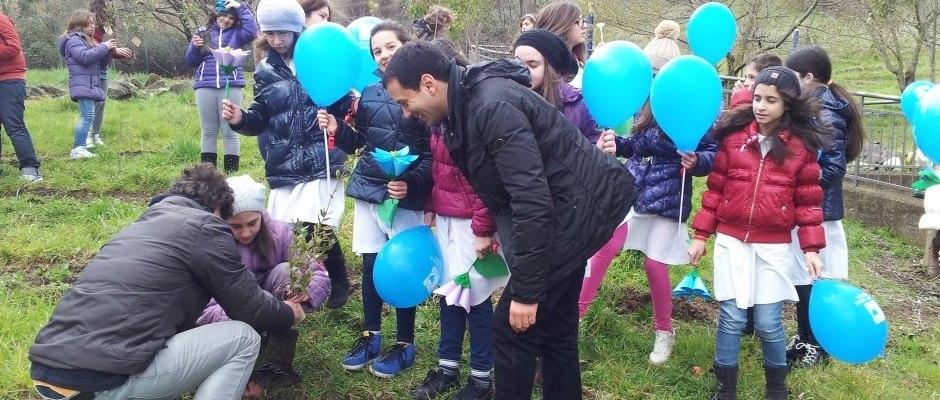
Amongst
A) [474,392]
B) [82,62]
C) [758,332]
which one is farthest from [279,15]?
[82,62]

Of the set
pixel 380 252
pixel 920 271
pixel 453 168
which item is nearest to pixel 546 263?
pixel 453 168

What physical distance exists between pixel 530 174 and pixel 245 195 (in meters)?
1.35

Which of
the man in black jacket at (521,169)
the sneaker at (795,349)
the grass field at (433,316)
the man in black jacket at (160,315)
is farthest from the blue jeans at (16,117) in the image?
the sneaker at (795,349)

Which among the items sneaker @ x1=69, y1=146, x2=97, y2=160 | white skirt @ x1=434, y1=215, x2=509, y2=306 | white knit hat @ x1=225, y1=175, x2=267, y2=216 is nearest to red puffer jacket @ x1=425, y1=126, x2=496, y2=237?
white skirt @ x1=434, y1=215, x2=509, y2=306

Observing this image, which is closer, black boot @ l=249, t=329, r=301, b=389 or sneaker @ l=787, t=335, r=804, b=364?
black boot @ l=249, t=329, r=301, b=389

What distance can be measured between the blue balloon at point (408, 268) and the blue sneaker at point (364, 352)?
0.39 metres

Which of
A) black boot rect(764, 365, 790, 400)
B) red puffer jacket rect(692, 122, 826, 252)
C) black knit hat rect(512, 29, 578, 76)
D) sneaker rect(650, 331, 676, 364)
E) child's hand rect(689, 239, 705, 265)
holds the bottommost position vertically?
sneaker rect(650, 331, 676, 364)

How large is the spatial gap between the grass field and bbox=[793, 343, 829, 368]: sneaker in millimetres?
73

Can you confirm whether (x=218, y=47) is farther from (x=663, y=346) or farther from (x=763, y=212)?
(x=763, y=212)

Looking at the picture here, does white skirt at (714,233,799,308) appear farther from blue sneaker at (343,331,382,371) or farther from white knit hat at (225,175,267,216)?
white knit hat at (225,175,267,216)

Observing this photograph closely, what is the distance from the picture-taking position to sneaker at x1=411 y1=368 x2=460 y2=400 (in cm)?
316

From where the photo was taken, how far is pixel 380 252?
3.19 metres

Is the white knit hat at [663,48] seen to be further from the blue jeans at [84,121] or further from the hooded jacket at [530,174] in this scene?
the blue jeans at [84,121]

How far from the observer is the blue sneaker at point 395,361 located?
3.34 m
